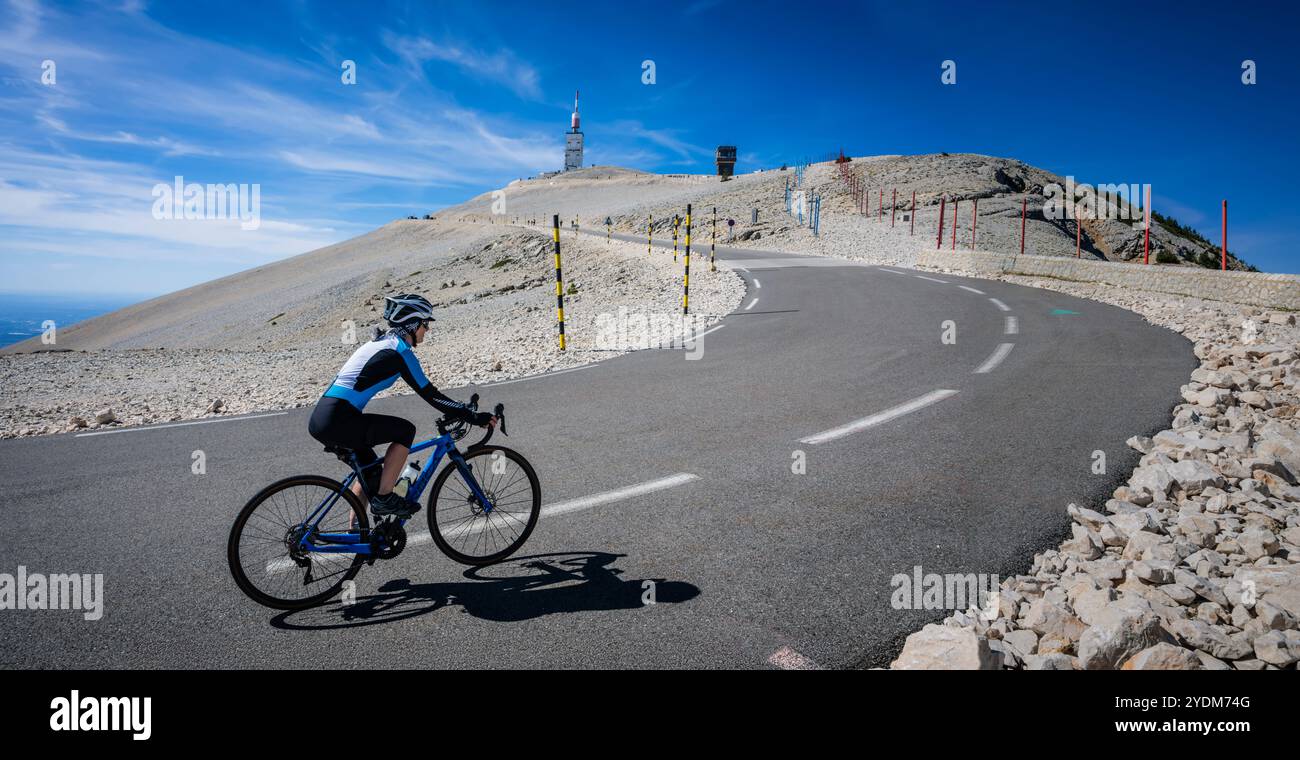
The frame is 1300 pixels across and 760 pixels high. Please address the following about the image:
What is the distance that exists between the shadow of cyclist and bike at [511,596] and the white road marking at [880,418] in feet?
9.78

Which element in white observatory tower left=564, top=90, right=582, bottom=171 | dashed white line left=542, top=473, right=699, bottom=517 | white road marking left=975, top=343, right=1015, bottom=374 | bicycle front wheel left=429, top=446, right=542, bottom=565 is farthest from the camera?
white observatory tower left=564, top=90, right=582, bottom=171

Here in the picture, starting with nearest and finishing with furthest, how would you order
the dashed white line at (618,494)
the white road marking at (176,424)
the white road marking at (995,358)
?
the dashed white line at (618,494) → the white road marking at (176,424) → the white road marking at (995,358)

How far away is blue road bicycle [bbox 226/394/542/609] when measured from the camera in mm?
3635

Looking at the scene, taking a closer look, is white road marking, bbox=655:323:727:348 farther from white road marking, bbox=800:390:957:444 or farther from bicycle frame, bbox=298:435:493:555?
bicycle frame, bbox=298:435:493:555

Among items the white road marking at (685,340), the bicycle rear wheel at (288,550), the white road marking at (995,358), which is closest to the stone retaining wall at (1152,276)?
the white road marking at (995,358)

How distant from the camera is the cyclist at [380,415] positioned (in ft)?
12.4

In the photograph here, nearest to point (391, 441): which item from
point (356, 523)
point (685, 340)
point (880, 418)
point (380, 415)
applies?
point (380, 415)

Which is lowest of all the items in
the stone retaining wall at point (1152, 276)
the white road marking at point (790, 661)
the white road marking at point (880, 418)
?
the white road marking at point (790, 661)

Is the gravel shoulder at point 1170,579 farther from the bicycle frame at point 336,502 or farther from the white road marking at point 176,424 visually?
the white road marking at point 176,424

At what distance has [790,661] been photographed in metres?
2.93

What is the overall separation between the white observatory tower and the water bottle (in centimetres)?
17342

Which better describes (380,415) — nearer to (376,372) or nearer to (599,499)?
(376,372)

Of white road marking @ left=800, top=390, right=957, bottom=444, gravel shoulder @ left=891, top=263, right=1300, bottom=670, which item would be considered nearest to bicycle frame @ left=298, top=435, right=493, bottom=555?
gravel shoulder @ left=891, top=263, right=1300, bottom=670
